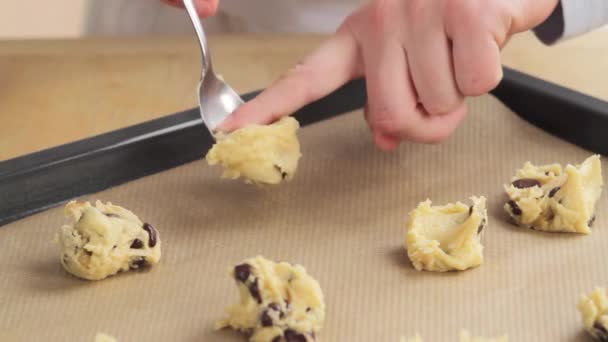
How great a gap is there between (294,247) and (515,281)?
0.70ft

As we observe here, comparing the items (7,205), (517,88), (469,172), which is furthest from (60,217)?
(517,88)

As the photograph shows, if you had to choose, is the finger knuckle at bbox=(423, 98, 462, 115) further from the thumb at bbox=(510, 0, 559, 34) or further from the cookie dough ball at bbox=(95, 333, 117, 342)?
the cookie dough ball at bbox=(95, 333, 117, 342)

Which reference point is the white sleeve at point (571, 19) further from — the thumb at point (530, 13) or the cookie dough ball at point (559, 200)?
the cookie dough ball at point (559, 200)

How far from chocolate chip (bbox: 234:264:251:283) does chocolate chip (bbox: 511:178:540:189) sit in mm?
334

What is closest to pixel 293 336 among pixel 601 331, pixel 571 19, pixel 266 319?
pixel 266 319

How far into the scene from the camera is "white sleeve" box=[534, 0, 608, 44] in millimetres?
1050

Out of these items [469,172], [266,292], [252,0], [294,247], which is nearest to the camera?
[266,292]

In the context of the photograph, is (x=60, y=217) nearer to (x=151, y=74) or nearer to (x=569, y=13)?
(x=151, y=74)

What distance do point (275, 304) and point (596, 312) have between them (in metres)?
0.27

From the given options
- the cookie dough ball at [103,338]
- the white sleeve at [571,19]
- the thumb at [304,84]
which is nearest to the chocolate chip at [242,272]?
the cookie dough ball at [103,338]

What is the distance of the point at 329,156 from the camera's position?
1.00 metres

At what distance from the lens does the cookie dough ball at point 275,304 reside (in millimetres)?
684

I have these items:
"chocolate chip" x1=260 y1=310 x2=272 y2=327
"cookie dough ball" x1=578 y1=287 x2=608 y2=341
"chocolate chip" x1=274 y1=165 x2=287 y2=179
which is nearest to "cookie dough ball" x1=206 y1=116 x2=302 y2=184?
"chocolate chip" x1=274 y1=165 x2=287 y2=179

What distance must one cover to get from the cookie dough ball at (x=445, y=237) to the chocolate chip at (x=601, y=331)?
5.4 inches
